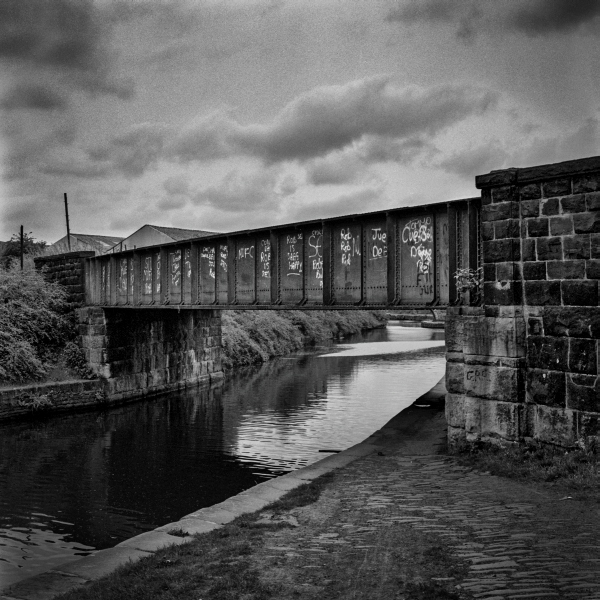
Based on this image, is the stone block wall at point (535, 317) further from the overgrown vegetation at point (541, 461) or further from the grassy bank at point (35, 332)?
the grassy bank at point (35, 332)

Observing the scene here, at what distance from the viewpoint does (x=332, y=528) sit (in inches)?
305

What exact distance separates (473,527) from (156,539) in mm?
3910

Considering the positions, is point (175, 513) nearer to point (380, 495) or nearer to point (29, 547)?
point (29, 547)

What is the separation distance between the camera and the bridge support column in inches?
963

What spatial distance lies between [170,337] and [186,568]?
21.5 metres

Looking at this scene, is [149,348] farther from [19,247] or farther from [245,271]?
[19,247]

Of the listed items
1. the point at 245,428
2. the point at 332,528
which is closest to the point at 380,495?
the point at 332,528

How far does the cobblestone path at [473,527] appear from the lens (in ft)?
18.6

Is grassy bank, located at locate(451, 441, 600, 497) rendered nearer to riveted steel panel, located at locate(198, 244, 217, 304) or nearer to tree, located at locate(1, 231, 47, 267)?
riveted steel panel, located at locate(198, 244, 217, 304)

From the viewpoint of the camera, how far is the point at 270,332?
4047 centimetres

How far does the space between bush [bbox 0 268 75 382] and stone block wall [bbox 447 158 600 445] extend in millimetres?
15979

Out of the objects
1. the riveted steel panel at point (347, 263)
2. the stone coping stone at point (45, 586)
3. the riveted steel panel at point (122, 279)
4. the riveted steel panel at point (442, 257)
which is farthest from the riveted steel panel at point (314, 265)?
the stone coping stone at point (45, 586)

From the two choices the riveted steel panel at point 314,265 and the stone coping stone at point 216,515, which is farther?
the riveted steel panel at point 314,265

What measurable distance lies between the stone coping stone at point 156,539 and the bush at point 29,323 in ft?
45.7
